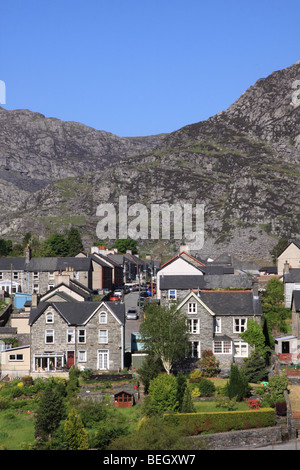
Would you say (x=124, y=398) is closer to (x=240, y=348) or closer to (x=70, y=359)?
(x=70, y=359)

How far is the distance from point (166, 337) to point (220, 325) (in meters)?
7.50

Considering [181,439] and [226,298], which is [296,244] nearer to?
[226,298]

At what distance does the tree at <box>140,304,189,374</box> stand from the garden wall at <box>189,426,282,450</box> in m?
14.4

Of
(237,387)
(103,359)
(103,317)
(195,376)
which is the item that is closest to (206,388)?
(237,387)

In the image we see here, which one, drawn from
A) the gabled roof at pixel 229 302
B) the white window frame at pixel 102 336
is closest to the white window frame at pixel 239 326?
the gabled roof at pixel 229 302

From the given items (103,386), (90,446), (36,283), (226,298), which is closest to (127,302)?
(36,283)

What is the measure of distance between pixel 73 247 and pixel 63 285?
228 feet

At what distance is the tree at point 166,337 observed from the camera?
54719 mm

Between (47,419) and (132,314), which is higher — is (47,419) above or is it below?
below

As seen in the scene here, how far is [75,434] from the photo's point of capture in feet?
130

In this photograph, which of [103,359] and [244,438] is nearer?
[244,438]

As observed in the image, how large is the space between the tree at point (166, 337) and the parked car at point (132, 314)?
65.9 feet

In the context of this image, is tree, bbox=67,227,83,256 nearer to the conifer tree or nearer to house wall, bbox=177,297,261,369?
house wall, bbox=177,297,261,369

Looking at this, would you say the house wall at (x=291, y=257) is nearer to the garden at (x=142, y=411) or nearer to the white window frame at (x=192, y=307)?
the white window frame at (x=192, y=307)
